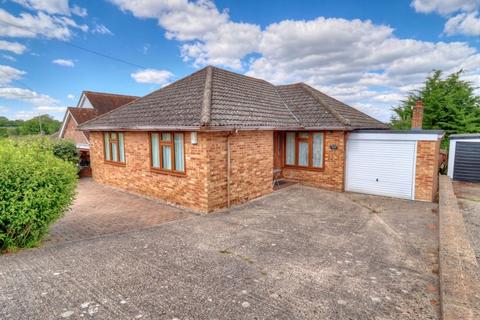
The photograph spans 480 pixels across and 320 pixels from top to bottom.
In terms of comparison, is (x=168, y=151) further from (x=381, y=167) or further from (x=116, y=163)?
(x=381, y=167)

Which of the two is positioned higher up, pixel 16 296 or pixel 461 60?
pixel 461 60

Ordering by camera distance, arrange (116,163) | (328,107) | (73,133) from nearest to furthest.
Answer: (328,107) < (116,163) < (73,133)

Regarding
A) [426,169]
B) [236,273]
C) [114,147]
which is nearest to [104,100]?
[114,147]

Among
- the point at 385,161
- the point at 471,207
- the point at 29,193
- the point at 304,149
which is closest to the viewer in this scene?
the point at 29,193

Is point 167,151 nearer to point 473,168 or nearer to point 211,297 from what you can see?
point 211,297

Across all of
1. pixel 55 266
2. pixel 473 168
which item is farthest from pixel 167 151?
pixel 473 168

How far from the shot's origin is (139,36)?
52.1 ft

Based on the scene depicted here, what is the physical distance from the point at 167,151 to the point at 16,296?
18.9ft

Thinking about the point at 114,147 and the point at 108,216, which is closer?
the point at 108,216

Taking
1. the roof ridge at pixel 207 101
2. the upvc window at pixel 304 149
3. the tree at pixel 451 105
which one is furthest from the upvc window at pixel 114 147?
the tree at pixel 451 105

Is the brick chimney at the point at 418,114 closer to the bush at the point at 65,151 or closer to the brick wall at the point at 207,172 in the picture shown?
the brick wall at the point at 207,172

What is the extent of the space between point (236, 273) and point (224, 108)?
5.78 metres

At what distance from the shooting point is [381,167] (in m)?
9.72

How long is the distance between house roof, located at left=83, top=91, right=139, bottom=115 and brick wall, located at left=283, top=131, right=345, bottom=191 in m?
23.4
